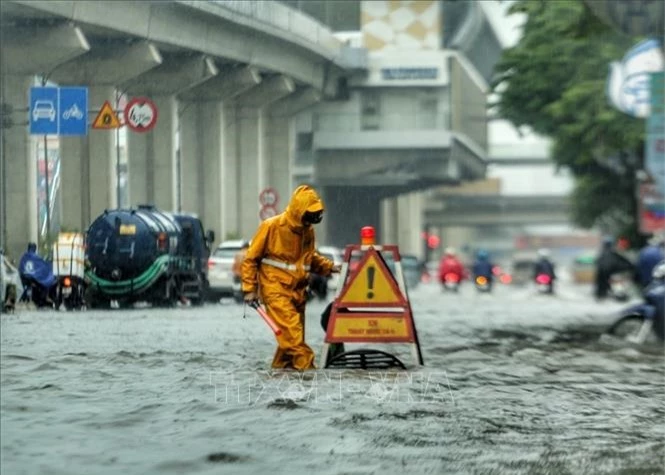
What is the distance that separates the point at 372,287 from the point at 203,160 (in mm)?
7210

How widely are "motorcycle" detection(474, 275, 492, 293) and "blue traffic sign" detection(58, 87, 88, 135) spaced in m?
37.8

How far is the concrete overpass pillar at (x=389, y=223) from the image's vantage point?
6597cm

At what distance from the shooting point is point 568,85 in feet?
108

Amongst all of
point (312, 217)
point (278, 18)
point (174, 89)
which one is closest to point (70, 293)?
point (174, 89)

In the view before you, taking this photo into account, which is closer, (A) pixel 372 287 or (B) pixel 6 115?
(A) pixel 372 287

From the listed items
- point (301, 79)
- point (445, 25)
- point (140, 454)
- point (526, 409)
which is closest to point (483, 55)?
point (445, 25)

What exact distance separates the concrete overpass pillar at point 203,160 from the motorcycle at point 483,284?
32.1 m

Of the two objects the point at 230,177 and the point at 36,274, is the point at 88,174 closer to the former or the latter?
the point at 36,274

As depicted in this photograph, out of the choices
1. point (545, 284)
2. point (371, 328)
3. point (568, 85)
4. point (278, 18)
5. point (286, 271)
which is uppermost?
point (278, 18)

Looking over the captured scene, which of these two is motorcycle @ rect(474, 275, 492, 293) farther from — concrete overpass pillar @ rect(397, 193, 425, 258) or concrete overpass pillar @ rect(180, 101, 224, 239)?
concrete overpass pillar @ rect(180, 101, 224, 239)

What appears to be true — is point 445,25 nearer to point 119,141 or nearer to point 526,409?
point 119,141

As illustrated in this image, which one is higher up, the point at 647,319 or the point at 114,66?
the point at 114,66

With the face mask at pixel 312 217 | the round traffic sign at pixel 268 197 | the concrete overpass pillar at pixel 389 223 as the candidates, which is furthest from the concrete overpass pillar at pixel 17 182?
the concrete overpass pillar at pixel 389 223

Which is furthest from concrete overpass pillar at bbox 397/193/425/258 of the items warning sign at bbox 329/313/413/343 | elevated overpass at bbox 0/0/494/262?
warning sign at bbox 329/313/413/343
